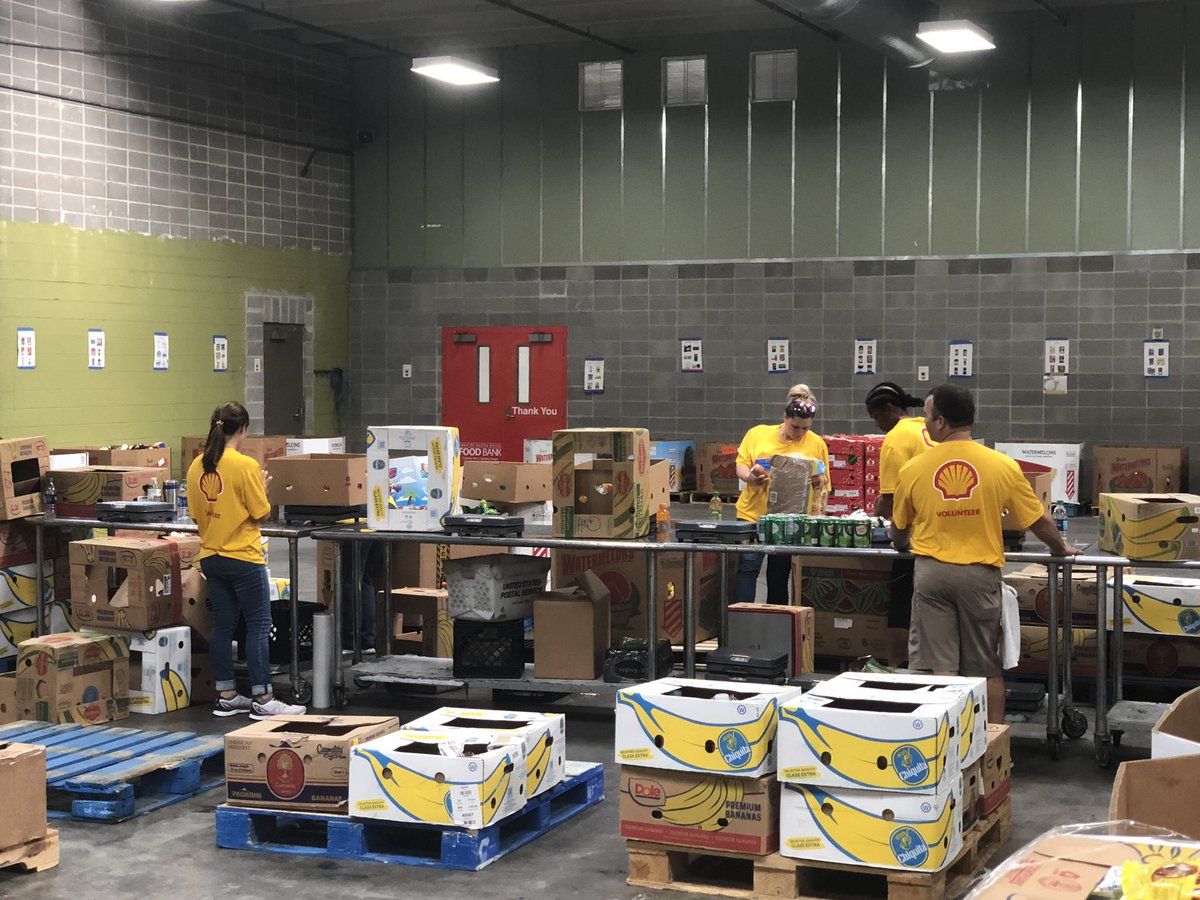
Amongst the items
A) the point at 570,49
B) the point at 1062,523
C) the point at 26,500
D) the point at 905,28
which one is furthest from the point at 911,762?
the point at 570,49

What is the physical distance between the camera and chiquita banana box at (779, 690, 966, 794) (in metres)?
4.71

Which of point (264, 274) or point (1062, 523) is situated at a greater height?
point (264, 274)

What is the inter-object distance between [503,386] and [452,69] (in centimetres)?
403

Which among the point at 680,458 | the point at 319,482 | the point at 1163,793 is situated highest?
the point at 319,482

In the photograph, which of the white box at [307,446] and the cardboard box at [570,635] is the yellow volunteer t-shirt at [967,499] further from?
the white box at [307,446]

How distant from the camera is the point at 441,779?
213 inches

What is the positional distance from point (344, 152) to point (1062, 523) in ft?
38.0

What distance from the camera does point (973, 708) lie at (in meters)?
5.14

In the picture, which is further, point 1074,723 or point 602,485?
point 602,485

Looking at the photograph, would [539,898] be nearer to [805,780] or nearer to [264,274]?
[805,780]

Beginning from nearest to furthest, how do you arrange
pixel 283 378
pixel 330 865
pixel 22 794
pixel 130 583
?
pixel 22 794 < pixel 330 865 < pixel 130 583 < pixel 283 378

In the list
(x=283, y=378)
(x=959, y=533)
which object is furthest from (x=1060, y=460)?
(x=959, y=533)

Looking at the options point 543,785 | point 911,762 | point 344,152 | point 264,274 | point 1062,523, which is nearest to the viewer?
point 911,762

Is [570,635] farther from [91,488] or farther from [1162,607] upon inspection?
[91,488]
